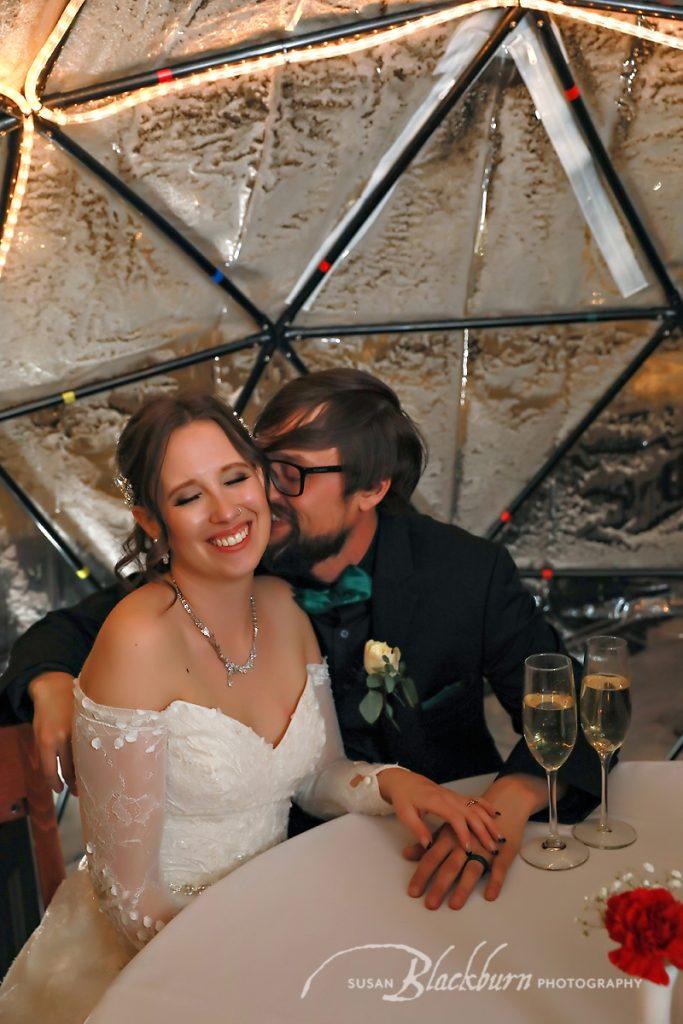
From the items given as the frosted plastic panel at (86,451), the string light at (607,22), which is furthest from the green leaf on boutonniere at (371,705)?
the string light at (607,22)

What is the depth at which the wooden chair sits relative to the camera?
93.4 inches

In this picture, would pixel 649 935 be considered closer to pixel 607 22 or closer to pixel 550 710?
pixel 550 710

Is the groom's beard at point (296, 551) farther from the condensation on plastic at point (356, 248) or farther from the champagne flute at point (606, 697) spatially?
the condensation on plastic at point (356, 248)

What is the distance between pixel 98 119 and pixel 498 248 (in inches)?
60.7

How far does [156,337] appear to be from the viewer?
4.26m

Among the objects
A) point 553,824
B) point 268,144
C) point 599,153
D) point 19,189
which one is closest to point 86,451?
point 19,189

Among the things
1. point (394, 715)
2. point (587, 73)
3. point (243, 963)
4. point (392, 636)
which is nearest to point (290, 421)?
point (392, 636)

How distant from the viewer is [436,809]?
216 cm

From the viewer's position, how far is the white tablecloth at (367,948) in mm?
1658

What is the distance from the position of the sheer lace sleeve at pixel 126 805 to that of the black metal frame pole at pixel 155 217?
90.2 inches

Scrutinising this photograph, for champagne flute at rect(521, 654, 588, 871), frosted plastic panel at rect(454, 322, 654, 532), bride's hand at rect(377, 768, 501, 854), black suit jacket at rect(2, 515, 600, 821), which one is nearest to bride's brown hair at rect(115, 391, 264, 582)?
black suit jacket at rect(2, 515, 600, 821)

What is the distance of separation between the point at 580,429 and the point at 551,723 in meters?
2.68

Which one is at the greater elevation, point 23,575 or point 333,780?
point 23,575

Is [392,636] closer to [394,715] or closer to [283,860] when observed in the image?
[394,715]
